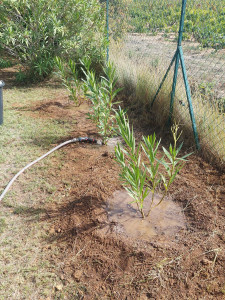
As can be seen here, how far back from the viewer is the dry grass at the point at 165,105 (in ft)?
9.88

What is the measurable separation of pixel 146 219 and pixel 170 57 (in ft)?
11.6

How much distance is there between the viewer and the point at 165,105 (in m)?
3.81

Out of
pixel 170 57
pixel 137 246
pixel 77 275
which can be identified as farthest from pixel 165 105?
pixel 77 275

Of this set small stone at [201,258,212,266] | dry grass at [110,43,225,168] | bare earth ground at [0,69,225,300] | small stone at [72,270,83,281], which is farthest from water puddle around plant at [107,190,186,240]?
dry grass at [110,43,225,168]

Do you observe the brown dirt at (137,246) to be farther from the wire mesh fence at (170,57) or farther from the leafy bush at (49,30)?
the leafy bush at (49,30)

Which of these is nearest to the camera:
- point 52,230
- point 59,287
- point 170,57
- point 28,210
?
point 59,287

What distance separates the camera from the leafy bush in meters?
4.98

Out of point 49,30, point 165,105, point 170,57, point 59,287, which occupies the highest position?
point 49,30

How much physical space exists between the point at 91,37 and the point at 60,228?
4.72 m

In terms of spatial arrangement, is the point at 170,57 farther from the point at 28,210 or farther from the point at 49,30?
the point at 28,210

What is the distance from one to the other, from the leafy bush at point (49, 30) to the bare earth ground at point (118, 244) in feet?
11.0

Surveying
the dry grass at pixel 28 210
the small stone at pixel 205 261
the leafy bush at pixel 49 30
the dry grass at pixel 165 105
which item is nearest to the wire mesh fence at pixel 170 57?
the dry grass at pixel 165 105

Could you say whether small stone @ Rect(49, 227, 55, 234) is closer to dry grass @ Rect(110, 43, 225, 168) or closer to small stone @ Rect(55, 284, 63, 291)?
small stone @ Rect(55, 284, 63, 291)

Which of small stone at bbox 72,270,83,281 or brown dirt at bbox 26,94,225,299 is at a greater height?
brown dirt at bbox 26,94,225,299
